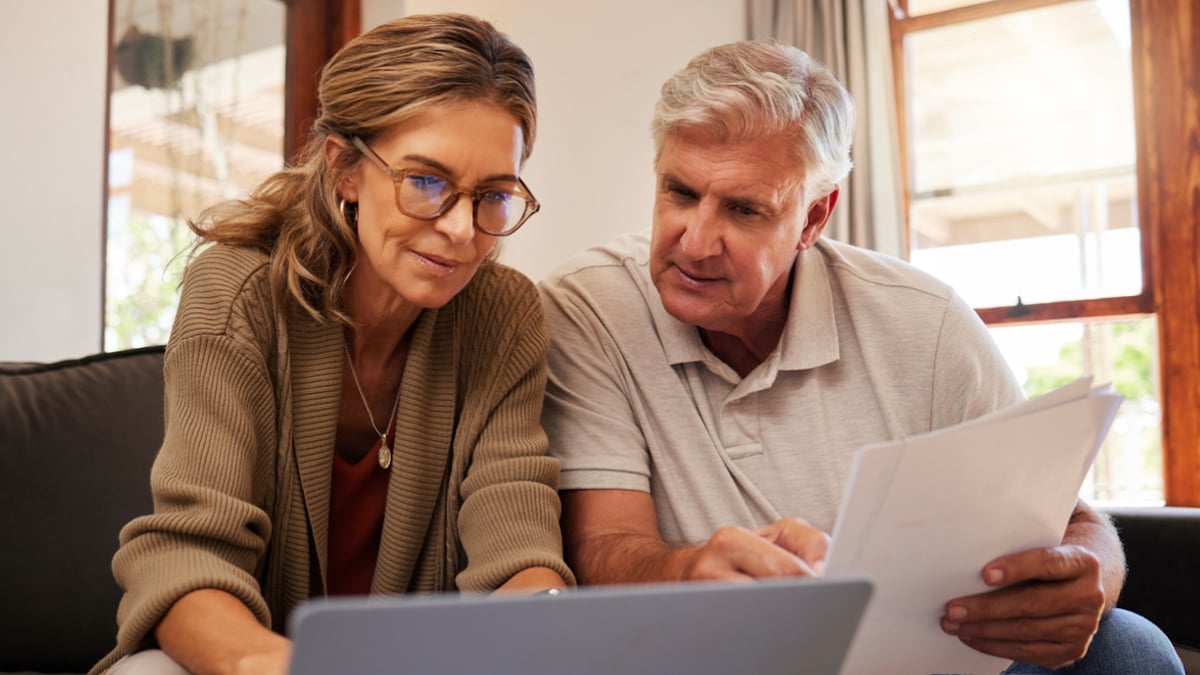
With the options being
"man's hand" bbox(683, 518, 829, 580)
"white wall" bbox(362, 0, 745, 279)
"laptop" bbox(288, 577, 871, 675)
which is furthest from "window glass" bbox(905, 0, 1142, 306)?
"laptop" bbox(288, 577, 871, 675)

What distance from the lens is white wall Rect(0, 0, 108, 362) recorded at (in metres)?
2.65

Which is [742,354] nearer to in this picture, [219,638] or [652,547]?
[652,547]

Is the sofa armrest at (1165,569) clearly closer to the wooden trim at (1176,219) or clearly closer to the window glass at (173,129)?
the wooden trim at (1176,219)

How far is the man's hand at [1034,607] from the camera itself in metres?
1.12

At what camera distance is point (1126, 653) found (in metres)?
1.33

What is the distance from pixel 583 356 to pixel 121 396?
0.81 m

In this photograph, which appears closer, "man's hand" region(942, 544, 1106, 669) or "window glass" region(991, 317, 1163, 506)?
"man's hand" region(942, 544, 1106, 669)

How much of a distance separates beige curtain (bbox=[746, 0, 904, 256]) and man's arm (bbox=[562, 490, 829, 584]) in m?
2.23

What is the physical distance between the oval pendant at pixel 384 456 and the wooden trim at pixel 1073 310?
90.3 inches

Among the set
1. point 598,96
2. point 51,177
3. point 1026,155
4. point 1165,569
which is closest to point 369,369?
point 1165,569

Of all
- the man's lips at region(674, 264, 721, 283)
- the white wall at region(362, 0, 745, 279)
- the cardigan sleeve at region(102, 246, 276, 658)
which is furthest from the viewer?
the white wall at region(362, 0, 745, 279)

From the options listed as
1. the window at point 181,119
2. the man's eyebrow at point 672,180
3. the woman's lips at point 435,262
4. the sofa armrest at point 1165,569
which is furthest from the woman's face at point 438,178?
the window at point 181,119

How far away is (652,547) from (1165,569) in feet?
3.49

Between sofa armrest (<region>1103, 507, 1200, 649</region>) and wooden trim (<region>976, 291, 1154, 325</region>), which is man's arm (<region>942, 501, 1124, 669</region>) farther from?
wooden trim (<region>976, 291, 1154, 325</region>)
